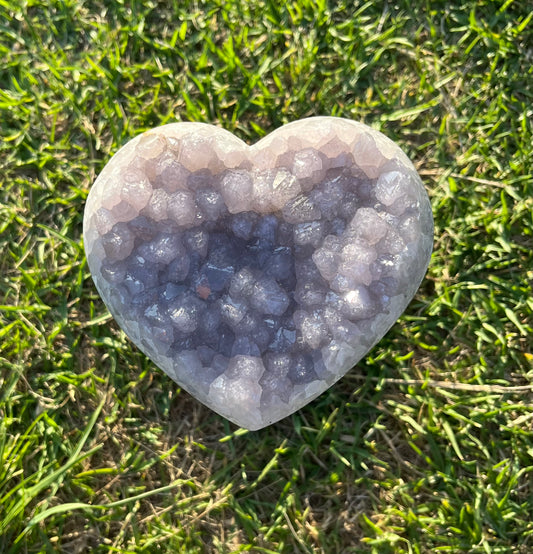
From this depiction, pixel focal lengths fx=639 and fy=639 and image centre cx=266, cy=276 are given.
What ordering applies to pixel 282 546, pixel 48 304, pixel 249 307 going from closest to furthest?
pixel 249 307 < pixel 282 546 < pixel 48 304

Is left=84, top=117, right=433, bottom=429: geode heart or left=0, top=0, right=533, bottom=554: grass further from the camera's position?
left=0, top=0, right=533, bottom=554: grass

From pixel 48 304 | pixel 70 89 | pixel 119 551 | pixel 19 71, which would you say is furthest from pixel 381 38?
pixel 119 551

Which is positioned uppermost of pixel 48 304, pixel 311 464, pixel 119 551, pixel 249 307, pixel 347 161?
pixel 347 161

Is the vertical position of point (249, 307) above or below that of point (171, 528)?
above

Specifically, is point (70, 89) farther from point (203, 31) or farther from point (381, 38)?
point (381, 38)

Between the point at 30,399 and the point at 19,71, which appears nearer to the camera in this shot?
the point at 30,399

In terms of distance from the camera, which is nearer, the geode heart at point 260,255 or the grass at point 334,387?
the geode heart at point 260,255
